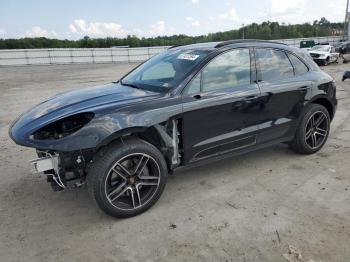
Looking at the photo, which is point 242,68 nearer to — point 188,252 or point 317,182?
point 317,182

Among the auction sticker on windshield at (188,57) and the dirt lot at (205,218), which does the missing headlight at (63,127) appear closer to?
the dirt lot at (205,218)

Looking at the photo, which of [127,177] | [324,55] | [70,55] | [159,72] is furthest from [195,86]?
[70,55]

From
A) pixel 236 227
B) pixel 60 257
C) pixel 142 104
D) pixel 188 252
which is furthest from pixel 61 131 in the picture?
pixel 236 227

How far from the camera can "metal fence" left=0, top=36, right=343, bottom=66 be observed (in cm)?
3048

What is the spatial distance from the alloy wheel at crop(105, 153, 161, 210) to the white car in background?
2109 cm

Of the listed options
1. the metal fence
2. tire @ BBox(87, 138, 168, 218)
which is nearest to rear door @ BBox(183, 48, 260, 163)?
tire @ BBox(87, 138, 168, 218)

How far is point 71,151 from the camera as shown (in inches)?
130

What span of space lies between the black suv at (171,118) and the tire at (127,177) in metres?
0.01

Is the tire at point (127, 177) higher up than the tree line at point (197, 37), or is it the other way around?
the tree line at point (197, 37)

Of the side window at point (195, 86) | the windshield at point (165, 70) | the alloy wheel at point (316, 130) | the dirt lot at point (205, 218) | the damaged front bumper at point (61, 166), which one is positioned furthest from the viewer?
the alloy wheel at point (316, 130)

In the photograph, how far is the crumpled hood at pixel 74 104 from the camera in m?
3.47

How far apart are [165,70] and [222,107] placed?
0.89 m

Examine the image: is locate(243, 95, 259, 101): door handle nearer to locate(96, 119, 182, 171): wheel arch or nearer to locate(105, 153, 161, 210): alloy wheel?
locate(96, 119, 182, 171): wheel arch

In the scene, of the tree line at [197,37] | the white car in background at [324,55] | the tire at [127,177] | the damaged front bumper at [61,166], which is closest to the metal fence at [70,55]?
the white car in background at [324,55]
